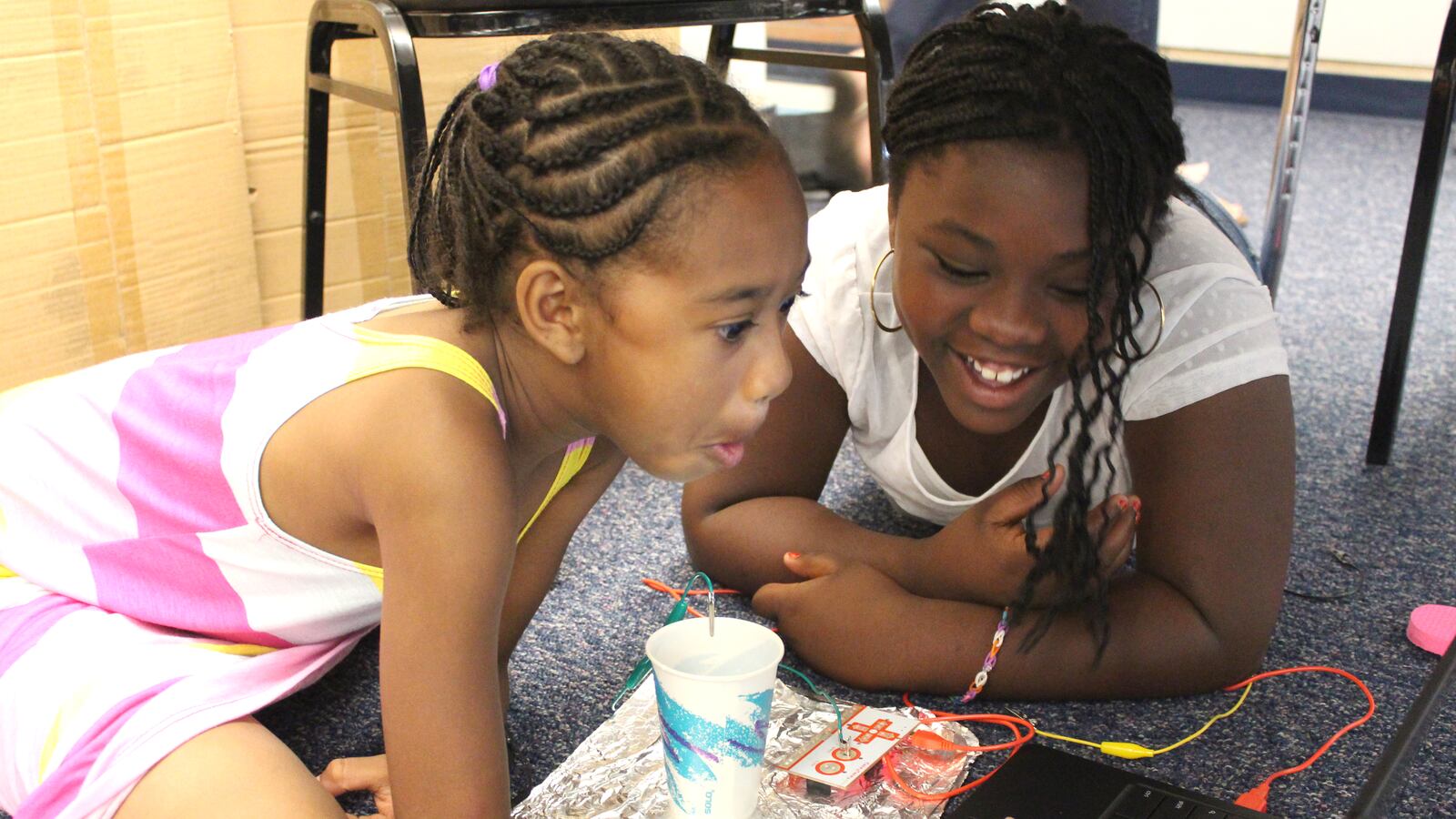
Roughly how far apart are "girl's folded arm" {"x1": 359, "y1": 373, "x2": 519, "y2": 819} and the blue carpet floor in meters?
0.23

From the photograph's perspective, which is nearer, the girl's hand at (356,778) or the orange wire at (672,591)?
the girl's hand at (356,778)

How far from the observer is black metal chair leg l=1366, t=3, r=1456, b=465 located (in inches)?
58.6

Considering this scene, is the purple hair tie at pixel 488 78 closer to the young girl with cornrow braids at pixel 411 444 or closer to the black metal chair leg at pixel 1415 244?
the young girl with cornrow braids at pixel 411 444

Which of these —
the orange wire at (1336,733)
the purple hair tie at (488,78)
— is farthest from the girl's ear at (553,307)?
the orange wire at (1336,733)

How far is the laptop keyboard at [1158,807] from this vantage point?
0.88 metres

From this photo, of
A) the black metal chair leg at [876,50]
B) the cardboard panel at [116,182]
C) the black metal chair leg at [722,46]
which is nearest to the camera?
the cardboard panel at [116,182]

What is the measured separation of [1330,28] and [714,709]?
3312mm

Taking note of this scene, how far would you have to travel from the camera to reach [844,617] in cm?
110

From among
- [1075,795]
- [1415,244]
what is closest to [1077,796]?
[1075,795]

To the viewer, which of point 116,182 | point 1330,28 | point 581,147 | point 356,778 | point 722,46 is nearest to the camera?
point 581,147

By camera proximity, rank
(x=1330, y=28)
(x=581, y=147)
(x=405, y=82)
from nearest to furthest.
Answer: (x=581, y=147)
(x=405, y=82)
(x=1330, y=28)

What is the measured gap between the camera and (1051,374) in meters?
1.07

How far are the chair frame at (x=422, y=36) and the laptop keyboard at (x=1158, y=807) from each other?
0.74 metres

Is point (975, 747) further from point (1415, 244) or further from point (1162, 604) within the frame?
point (1415, 244)
